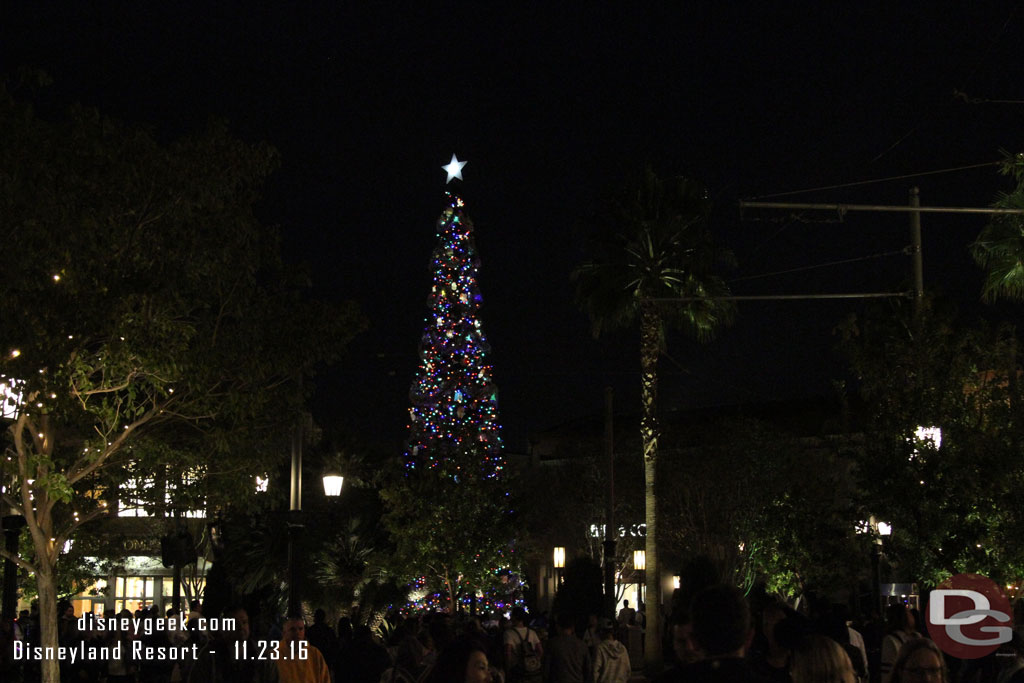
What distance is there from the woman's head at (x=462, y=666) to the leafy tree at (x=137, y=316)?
9112 millimetres

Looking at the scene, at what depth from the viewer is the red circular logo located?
12281 mm

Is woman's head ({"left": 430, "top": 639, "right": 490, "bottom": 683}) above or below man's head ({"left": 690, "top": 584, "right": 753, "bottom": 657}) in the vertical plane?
below

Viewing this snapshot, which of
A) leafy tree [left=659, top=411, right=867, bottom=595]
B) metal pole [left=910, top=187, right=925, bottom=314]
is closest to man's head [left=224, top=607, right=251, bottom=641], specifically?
metal pole [left=910, top=187, right=925, bottom=314]

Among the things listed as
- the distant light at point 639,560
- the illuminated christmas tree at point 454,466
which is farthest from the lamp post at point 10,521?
the distant light at point 639,560

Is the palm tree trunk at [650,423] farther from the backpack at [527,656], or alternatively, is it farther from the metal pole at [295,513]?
the metal pole at [295,513]

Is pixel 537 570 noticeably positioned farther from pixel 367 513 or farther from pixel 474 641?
pixel 474 641

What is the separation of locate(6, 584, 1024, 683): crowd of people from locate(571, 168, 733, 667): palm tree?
11.0 metres

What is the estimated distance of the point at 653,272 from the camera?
34188mm

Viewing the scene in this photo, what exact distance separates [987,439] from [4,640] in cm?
1612

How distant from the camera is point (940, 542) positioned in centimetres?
2259

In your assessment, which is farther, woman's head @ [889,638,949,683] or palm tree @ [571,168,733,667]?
palm tree @ [571,168,733,667]

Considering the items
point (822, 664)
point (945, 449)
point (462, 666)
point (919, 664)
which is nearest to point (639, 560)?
point (945, 449)

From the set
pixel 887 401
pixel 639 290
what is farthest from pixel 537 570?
pixel 887 401

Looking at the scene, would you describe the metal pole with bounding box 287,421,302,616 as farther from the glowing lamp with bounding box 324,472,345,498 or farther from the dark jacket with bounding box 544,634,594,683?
the dark jacket with bounding box 544,634,594,683
